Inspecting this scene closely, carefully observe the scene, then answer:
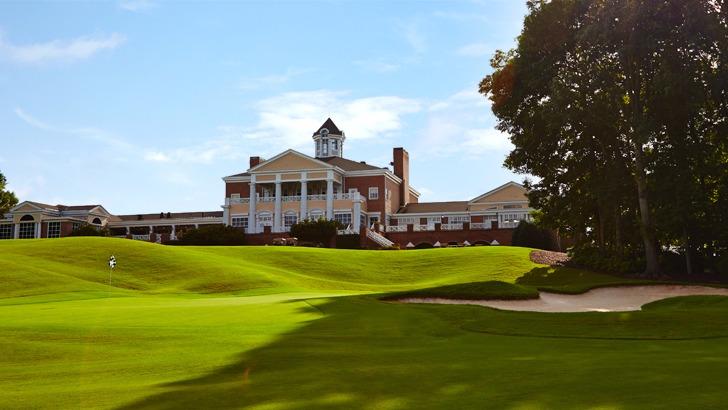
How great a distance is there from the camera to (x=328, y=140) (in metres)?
91.6

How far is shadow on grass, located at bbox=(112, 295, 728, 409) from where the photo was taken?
744 centimetres

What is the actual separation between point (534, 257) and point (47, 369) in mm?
39374

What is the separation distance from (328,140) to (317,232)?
32.7 metres

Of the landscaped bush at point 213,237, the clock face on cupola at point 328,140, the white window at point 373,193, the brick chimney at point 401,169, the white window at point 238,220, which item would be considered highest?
the clock face on cupola at point 328,140

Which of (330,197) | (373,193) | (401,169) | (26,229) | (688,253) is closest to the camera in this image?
(688,253)

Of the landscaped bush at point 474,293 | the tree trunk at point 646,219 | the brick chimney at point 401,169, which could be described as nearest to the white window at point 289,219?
the brick chimney at point 401,169

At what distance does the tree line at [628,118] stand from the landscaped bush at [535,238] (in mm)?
15569

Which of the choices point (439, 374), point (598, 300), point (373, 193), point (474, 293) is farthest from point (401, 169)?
point (439, 374)

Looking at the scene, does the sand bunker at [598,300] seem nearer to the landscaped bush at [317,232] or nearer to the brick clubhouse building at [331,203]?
the landscaped bush at [317,232]

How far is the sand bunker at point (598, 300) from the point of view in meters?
24.1

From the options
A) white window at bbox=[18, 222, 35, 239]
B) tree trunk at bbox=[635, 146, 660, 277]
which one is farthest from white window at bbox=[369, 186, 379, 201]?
white window at bbox=[18, 222, 35, 239]

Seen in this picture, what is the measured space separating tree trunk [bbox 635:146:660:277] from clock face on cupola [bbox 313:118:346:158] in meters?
58.0

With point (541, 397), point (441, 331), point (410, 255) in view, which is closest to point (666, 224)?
point (410, 255)

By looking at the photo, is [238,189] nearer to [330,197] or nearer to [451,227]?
[330,197]
